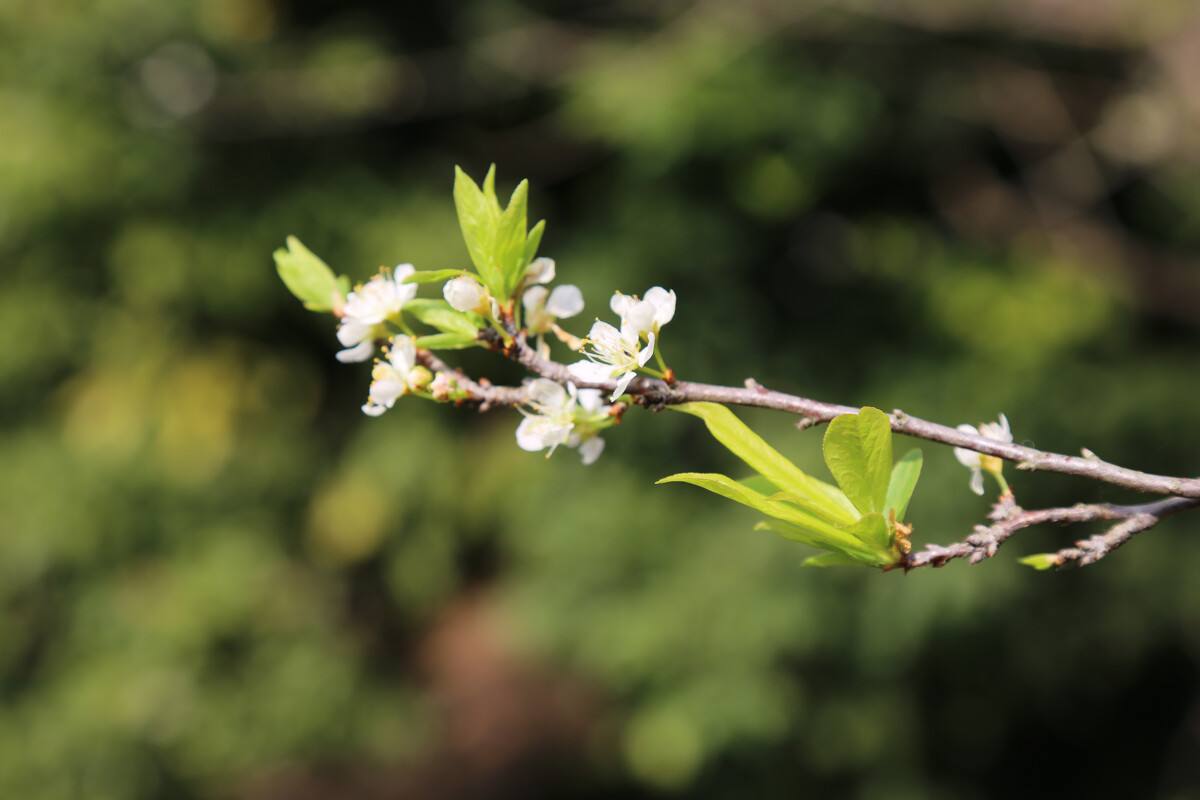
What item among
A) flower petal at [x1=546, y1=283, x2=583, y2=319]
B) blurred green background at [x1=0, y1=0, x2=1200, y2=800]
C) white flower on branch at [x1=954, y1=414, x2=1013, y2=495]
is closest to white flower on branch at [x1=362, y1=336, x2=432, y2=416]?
flower petal at [x1=546, y1=283, x2=583, y2=319]

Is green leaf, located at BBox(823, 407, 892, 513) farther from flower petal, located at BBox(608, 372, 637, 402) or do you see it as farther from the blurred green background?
the blurred green background

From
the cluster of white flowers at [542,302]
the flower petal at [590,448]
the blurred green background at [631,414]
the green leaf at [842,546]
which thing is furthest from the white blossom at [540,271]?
the blurred green background at [631,414]

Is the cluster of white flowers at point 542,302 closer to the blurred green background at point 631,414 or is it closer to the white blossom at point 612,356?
the white blossom at point 612,356

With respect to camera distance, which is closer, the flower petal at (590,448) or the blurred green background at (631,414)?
the flower petal at (590,448)

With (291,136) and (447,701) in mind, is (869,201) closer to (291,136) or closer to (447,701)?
(291,136)

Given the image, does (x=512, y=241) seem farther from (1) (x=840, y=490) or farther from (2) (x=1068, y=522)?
(2) (x=1068, y=522)

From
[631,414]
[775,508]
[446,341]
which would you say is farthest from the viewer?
[631,414]

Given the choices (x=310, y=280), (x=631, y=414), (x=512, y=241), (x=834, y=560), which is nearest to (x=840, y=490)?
(x=834, y=560)
